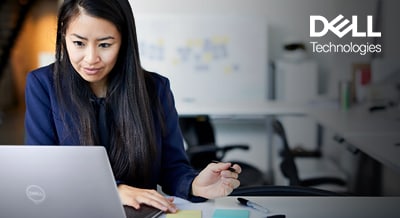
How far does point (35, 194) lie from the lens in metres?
1.18

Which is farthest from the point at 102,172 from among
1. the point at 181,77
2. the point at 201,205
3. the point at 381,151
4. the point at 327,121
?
the point at 181,77

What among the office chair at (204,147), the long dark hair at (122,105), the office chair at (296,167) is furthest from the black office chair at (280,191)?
the office chair at (204,147)

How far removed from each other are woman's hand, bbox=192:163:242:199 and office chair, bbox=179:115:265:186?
3.60ft

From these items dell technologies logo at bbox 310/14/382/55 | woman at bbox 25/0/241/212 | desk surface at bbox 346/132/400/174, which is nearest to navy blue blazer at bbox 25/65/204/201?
woman at bbox 25/0/241/212

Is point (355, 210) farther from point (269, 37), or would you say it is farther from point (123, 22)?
point (269, 37)

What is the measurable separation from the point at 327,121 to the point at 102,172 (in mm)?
1941

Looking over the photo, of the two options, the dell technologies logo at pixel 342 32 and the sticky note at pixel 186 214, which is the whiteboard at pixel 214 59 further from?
the sticky note at pixel 186 214

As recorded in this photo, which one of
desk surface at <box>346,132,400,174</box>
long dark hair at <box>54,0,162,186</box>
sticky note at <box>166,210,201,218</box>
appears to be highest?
long dark hair at <box>54,0,162,186</box>

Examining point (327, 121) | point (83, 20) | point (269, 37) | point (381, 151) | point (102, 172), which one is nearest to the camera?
point (102, 172)

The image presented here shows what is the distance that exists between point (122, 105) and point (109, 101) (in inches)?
1.7

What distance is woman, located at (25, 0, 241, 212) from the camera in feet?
5.24

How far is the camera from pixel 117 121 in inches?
65.7

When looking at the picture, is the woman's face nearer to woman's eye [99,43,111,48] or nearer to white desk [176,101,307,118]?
woman's eye [99,43,111,48]

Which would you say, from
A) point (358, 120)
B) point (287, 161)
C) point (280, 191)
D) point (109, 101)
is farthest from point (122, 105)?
point (358, 120)
